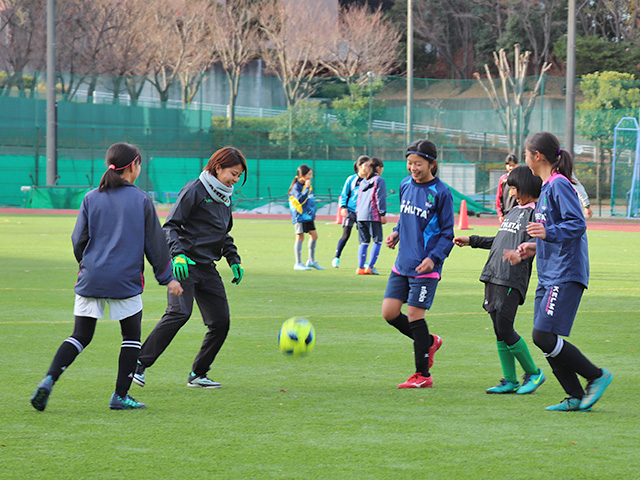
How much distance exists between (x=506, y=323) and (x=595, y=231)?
19.8m

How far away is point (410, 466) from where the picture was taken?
Answer: 4684mm

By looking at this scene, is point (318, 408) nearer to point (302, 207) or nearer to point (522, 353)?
point (522, 353)

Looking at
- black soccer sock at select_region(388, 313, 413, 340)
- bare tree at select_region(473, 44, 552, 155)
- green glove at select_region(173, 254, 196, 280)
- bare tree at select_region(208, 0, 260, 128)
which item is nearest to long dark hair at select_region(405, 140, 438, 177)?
black soccer sock at select_region(388, 313, 413, 340)

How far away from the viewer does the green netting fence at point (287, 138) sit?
3428 centimetres

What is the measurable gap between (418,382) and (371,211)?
7.67 metres

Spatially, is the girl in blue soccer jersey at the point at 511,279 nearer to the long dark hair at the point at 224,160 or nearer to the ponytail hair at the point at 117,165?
the long dark hair at the point at 224,160

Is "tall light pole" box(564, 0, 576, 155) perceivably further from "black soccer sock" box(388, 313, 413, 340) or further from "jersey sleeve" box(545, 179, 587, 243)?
"jersey sleeve" box(545, 179, 587, 243)

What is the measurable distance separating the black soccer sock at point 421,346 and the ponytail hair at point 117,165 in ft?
7.66

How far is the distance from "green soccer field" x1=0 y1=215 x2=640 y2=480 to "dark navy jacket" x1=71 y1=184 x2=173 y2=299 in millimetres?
824

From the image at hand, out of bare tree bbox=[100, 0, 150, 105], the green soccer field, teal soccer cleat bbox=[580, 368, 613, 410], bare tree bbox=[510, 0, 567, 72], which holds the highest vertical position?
bare tree bbox=[510, 0, 567, 72]

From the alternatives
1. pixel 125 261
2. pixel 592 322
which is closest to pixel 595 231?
pixel 592 322

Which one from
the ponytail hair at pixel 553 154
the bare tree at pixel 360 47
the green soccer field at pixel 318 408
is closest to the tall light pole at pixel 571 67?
the green soccer field at pixel 318 408

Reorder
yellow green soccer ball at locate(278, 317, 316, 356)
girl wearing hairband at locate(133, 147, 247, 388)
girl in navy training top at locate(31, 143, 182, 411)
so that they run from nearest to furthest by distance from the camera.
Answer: girl in navy training top at locate(31, 143, 182, 411), girl wearing hairband at locate(133, 147, 247, 388), yellow green soccer ball at locate(278, 317, 316, 356)

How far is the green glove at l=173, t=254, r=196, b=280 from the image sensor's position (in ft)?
20.4
